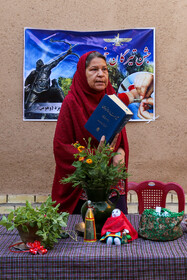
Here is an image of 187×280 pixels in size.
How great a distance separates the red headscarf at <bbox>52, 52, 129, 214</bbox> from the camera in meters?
2.40

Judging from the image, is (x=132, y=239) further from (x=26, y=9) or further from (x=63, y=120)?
(x=26, y=9)

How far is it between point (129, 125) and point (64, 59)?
0.88 meters

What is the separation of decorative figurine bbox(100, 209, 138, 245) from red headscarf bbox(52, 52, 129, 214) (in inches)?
26.2

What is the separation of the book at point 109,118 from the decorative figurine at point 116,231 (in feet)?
1.63

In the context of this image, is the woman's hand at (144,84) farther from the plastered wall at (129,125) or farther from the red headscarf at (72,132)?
the red headscarf at (72,132)

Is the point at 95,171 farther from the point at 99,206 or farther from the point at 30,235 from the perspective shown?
the point at 30,235

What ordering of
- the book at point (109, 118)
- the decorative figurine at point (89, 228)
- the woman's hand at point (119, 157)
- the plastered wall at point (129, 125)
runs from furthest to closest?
the plastered wall at point (129, 125)
the woman's hand at point (119, 157)
the book at point (109, 118)
the decorative figurine at point (89, 228)

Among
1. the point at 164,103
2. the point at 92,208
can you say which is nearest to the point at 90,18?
the point at 164,103

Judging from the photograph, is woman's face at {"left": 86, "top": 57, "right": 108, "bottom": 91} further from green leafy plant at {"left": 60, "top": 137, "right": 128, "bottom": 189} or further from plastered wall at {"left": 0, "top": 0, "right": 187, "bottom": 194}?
plastered wall at {"left": 0, "top": 0, "right": 187, "bottom": 194}

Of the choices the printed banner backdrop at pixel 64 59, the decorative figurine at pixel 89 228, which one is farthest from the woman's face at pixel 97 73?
the printed banner backdrop at pixel 64 59

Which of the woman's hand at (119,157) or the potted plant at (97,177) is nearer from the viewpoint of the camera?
the potted plant at (97,177)

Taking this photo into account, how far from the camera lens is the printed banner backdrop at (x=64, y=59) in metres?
3.71

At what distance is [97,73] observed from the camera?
7.84 ft

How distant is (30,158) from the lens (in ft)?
12.2
